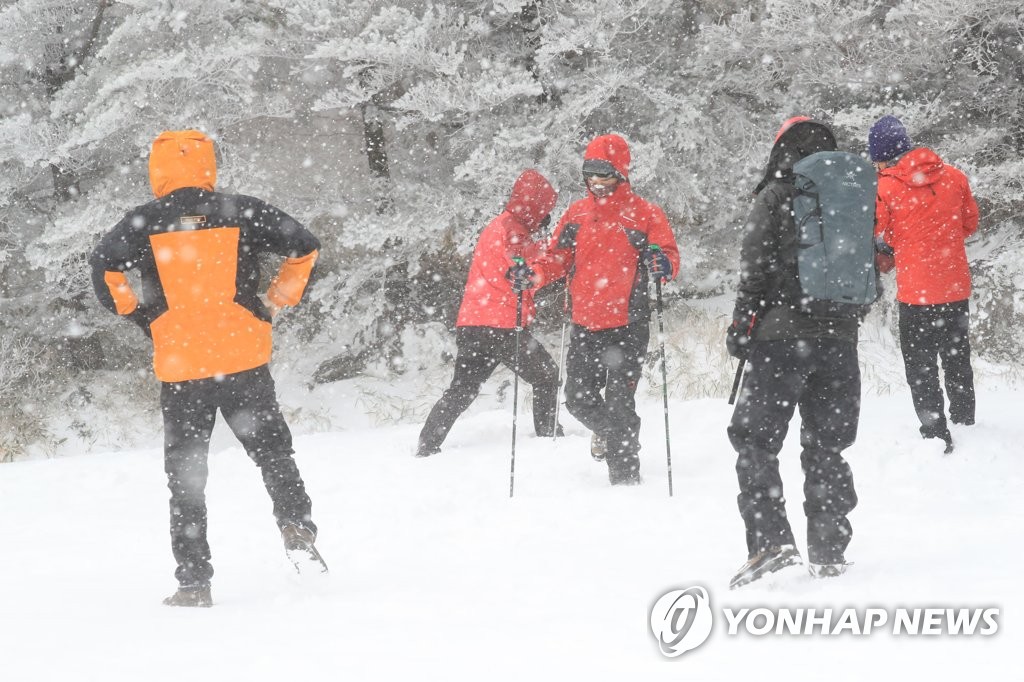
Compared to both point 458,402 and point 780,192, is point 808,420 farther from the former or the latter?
point 458,402

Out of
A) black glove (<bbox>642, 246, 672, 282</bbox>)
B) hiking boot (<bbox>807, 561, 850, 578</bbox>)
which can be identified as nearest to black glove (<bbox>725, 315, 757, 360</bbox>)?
hiking boot (<bbox>807, 561, 850, 578</bbox>)

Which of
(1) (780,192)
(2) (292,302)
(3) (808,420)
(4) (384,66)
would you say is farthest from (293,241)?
(4) (384,66)

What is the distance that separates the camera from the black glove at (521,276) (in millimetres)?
5812

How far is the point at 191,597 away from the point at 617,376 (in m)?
2.89

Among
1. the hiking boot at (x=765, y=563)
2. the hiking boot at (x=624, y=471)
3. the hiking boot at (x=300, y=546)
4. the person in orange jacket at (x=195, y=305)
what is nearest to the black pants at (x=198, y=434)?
the person in orange jacket at (x=195, y=305)

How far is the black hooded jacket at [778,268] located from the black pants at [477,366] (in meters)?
3.01

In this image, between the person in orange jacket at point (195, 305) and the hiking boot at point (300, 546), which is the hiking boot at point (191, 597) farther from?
the hiking boot at point (300, 546)

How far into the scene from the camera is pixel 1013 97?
9.48 metres

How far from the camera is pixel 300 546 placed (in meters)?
3.95

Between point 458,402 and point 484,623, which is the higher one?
point 458,402

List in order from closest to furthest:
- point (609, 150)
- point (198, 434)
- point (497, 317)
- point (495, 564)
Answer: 1. point (198, 434)
2. point (495, 564)
3. point (609, 150)
4. point (497, 317)

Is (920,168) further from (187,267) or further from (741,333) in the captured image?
(187,267)

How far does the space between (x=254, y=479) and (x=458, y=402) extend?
64.2 inches

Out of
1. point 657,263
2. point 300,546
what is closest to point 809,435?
point 657,263
